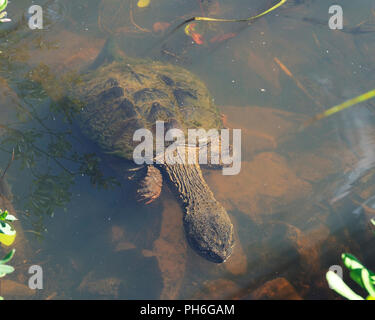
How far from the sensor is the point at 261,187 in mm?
4164

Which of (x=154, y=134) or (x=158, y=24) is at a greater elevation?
(x=158, y=24)

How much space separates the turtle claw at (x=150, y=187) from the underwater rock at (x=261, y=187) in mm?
755

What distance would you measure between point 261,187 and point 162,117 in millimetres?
1622

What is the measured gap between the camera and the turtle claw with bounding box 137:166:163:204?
398cm

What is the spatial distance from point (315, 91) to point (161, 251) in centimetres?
337

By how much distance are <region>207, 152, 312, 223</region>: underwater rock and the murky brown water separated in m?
0.02

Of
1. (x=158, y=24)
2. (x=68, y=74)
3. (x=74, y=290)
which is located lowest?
(x=74, y=290)

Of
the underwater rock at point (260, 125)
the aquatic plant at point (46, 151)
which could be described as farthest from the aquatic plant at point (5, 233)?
the underwater rock at point (260, 125)

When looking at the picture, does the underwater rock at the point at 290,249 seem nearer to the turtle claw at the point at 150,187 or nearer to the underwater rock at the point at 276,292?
the underwater rock at the point at 276,292

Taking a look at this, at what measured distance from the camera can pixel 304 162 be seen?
4.31m

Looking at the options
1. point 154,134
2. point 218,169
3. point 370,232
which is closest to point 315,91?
point 218,169

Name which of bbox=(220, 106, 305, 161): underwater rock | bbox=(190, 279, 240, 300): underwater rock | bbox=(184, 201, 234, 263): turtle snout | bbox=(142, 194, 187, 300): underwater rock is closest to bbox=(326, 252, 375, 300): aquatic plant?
bbox=(190, 279, 240, 300): underwater rock

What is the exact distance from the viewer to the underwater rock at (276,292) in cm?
302

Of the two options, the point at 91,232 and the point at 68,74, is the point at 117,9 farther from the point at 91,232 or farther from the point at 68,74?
the point at 91,232
